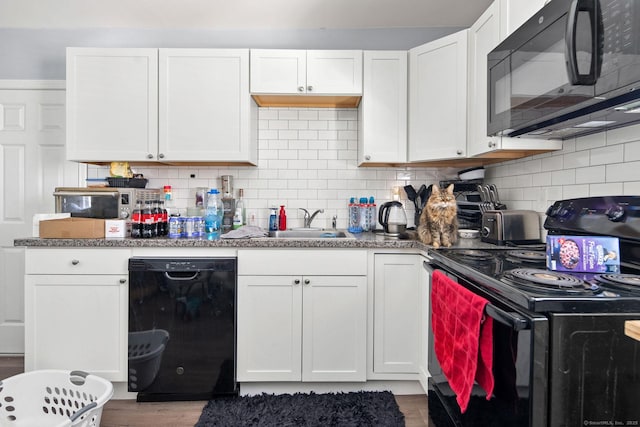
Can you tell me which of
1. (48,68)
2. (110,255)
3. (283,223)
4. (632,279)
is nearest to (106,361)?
(110,255)

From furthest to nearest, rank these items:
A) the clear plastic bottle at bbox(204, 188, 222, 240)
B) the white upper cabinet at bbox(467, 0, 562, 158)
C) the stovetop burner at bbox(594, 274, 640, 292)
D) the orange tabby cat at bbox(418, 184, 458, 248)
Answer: the clear plastic bottle at bbox(204, 188, 222, 240), the orange tabby cat at bbox(418, 184, 458, 248), the white upper cabinet at bbox(467, 0, 562, 158), the stovetop burner at bbox(594, 274, 640, 292)

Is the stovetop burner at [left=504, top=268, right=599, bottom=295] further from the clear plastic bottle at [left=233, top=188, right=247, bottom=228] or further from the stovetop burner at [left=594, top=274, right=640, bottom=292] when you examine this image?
the clear plastic bottle at [left=233, top=188, right=247, bottom=228]

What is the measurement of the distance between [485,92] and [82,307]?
2.56m

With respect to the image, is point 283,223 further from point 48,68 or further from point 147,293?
point 48,68

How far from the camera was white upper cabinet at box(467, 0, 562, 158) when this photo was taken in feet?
5.71

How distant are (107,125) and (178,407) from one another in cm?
183

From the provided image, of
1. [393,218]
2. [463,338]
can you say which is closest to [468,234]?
[393,218]

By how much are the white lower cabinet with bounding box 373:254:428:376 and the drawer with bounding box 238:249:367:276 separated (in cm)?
14

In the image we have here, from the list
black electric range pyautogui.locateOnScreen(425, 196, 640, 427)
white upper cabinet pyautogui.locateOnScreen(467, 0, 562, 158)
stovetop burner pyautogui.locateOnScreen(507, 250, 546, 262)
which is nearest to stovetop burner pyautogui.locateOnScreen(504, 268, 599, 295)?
black electric range pyautogui.locateOnScreen(425, 196, 640, 427)

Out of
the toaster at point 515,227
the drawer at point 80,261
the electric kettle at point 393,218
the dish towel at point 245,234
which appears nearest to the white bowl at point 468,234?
the toaster at point 515,227

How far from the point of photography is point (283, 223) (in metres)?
2.67

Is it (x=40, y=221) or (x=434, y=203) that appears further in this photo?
(x=40, y=221)

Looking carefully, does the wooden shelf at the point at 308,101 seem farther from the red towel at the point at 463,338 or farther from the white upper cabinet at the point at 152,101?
the red towel at the point at 463,338

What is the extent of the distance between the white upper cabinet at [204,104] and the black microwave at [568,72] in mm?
1528
